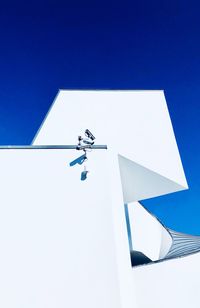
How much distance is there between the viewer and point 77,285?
541 cm

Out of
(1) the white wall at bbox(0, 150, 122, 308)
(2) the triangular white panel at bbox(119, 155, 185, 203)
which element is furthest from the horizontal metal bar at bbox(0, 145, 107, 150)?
(2) the triangular white panel at bbox(119, 155, 185, 203)

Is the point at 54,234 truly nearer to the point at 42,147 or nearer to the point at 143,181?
the point at 42,147

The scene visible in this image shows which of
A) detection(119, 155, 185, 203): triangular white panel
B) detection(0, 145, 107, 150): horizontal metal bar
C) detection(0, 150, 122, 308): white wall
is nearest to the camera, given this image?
detection(0, 150, 122, 308): white wall

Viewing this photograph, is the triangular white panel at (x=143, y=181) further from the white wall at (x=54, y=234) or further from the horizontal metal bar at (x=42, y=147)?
the white wall at (x=54, y=234)

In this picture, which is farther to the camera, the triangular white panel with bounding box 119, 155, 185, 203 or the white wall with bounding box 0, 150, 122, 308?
the triangular white panel with bounding box 119, 155, 185, 203

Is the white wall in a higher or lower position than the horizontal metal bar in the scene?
lower

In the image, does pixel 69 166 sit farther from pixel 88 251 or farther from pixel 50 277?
pixel 50 277

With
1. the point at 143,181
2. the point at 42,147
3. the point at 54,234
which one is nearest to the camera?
the point at 54,234

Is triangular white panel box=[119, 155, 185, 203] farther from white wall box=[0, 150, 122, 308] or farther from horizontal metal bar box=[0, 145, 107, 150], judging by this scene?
white wall box=[0, 150, 122, 308]

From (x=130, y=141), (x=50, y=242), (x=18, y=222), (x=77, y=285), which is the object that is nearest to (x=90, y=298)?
(x=77, y=285)

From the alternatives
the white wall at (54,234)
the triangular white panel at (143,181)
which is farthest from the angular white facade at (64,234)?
the triangular white panel at (143,181)

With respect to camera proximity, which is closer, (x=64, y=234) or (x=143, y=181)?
(x=64, y=234)

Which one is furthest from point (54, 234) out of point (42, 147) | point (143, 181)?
point (143, 181)

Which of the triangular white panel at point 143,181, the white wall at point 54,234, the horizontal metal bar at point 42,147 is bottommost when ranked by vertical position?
the white wall at point 54,234
